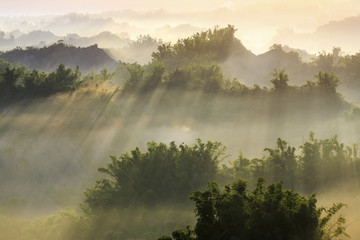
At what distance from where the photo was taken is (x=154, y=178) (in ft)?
58.9

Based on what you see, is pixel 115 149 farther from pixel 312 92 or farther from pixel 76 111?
pixel 312 92

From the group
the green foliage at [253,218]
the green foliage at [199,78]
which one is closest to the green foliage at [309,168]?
the green foliage at [253,218]

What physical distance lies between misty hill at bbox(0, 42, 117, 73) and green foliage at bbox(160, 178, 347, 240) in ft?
298

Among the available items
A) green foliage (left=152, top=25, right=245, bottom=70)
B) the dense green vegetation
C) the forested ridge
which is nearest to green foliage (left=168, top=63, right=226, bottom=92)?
the forested ridge

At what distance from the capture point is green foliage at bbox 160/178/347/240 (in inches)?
370

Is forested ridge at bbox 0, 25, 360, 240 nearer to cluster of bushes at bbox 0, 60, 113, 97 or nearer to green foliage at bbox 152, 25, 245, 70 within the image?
cluster of bushes at bbox 0, 60, 113, 97

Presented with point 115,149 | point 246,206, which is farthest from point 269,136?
point 246,206

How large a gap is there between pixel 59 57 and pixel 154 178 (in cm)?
8835

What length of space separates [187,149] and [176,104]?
15.6 metres

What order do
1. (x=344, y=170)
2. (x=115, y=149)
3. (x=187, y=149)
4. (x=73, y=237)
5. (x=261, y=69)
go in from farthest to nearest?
1. (x=261, y=69)
2. (x=115, y=149)
3. (x=187, y=149)
4. (x=344, y=170)
5. (x=73, y=237)

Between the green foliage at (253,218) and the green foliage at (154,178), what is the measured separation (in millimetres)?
7801

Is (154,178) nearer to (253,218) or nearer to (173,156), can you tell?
(173,156)

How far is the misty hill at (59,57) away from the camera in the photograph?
9681cm

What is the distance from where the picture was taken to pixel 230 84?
3816 cm
